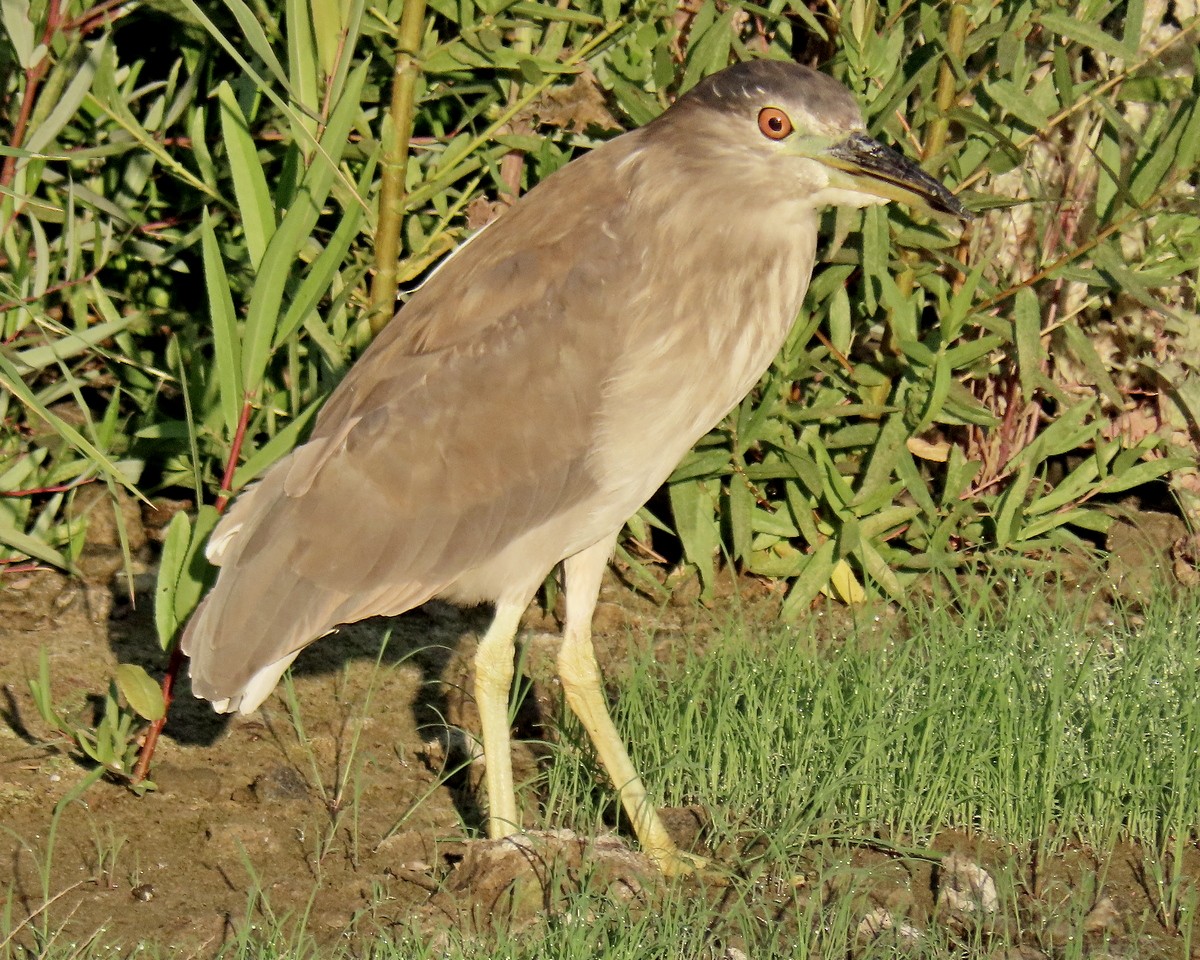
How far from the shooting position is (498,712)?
4.18 meters

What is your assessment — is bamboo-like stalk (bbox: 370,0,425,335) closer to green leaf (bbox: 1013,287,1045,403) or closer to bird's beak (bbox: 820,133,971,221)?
bird's beak (bbox: 820,133,971,221)

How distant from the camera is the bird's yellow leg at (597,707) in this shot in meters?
4.00

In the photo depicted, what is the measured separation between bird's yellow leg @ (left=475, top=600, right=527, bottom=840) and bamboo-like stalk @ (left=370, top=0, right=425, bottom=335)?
3.75 ft

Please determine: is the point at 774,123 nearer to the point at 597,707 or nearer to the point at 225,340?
the point at 225,340

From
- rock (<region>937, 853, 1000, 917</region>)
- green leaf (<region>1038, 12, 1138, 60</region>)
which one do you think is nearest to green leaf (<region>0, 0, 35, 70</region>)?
green leaf (<region>1038, 12, 1138, 60</region>)

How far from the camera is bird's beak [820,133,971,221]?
3.75 meters

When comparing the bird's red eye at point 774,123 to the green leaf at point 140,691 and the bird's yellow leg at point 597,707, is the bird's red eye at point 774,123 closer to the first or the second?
the bird's yellow leg at point 597,707

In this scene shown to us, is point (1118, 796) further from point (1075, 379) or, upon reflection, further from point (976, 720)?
point (1075, 379)

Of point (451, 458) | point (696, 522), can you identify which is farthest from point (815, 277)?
point (451, 458)

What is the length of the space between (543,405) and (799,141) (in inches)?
34.7

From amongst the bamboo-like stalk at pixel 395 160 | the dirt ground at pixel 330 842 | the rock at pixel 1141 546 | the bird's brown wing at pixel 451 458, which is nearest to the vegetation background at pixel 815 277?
the bamboo-like stalk at pixel 395 160

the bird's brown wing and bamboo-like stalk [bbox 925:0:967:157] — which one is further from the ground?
bamboo-like stalk [bbox 925:0:967:157]

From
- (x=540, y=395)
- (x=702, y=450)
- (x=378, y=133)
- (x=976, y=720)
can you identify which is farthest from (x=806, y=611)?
(x=378, y=133)

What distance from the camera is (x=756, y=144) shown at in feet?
12.8
